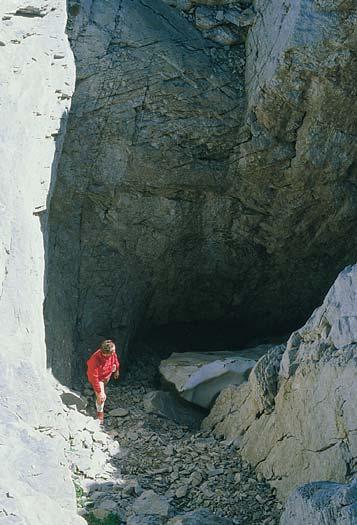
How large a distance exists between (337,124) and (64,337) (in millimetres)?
4355

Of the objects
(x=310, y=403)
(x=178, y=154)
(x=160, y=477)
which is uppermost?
(x=178, y=154)

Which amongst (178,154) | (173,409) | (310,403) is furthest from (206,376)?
(310,403)

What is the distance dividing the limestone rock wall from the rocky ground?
1.07 metres

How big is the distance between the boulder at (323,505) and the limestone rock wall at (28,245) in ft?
5.34

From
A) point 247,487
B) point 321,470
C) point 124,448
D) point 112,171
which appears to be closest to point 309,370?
point 321,470

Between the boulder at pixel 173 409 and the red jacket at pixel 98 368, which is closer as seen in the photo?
the red jacket at pixel 98 368

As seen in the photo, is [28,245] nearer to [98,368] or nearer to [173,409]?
[98,368]

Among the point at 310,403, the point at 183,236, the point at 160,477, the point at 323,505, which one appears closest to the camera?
the point at 323,505

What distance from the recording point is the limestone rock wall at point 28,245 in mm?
6055

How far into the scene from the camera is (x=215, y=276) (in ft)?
42.7

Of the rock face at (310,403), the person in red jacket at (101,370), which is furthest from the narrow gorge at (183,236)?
the person in red jacket at (101,370)

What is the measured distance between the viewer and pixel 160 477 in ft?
28.3

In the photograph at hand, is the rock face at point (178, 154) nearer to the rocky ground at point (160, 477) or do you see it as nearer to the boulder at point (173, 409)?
the boulder at point (173, 409)

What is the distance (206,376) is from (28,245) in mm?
3808
